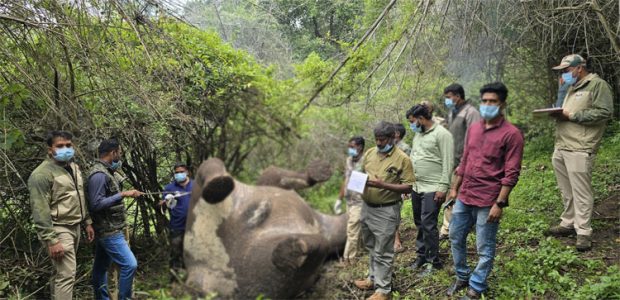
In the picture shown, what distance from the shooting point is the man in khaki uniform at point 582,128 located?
446 cm

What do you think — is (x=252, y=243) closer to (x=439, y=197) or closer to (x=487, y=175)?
(x=487, y=175)

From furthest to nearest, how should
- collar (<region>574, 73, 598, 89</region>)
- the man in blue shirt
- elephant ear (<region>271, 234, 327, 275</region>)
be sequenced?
collar (<region>574, 73, 598, 89</region>) < the man in blue shirt < elephant ear (<region>271, 234, 327, 275</region>)

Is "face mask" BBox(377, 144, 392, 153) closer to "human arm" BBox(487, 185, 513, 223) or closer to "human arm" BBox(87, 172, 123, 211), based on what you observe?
"human arm" BBox(487, 185, 513, 223)

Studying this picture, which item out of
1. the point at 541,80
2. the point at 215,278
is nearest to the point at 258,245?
the point at 215,278

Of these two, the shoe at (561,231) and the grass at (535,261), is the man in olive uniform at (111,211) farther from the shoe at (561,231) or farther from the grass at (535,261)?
the shoe at (561,231)

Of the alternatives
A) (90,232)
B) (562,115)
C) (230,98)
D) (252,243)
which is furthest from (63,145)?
(562,115)

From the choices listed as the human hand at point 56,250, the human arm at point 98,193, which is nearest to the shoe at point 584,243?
the human arm at point 98,193

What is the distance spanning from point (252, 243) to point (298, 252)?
238 millimetres

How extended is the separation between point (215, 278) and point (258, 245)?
0.84 ft

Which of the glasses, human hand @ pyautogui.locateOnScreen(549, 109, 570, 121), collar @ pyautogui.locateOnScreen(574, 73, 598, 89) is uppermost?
collar @ pyautogui.locateOnScreen(574, 73, 598, 89)

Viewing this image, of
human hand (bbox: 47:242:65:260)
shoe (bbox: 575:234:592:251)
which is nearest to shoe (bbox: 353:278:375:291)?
shoe (bbox: 575:234:592:251)

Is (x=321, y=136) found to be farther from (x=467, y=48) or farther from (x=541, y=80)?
(x=541, y=80)

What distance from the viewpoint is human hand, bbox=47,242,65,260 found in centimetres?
361

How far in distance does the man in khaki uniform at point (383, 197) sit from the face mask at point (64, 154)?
8.46ft
